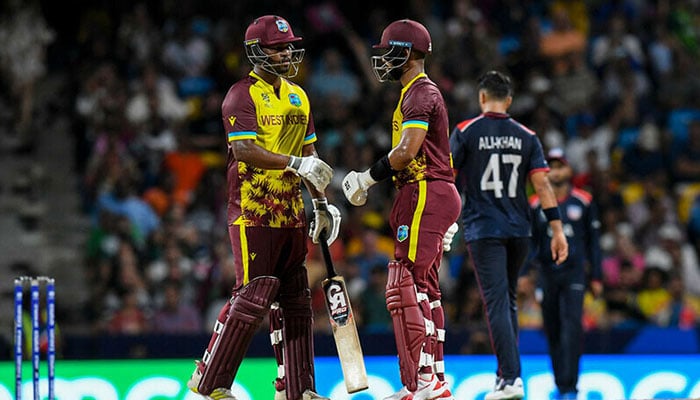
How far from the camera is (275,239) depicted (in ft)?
25.7

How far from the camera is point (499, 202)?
28.2ft

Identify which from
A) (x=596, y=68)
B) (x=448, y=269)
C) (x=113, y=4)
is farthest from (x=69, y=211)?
(x=596, y=68)

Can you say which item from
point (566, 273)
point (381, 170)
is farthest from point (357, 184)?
point (566, 273)

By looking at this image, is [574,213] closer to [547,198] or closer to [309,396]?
[547,198]

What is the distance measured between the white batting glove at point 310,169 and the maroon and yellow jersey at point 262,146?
0.21 meters

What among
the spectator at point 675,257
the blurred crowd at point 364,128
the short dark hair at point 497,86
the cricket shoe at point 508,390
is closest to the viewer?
the cricket shoe at point 508,390

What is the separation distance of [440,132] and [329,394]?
14.4 ft

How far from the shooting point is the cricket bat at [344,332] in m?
7.85

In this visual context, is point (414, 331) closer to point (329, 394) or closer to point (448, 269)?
point (329, 394)

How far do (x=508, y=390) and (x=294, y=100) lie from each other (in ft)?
8.11

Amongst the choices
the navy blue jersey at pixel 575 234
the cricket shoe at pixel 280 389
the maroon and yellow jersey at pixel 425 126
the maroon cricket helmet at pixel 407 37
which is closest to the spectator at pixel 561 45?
the navy blue jersey at pixel 575 234

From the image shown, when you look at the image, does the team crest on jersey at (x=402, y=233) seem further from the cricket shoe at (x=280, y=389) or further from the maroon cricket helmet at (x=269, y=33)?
the maroon cricket helmet at (x=269, y=33)

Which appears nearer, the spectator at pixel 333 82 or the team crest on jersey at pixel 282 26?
the team crest on jersey at pixel 282 26

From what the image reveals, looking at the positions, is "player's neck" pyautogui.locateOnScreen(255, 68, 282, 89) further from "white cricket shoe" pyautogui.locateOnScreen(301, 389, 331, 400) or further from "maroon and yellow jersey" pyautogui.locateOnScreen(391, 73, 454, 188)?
"white cricket shoe" pyautogui.locateOnScreen(301, 389, 331, 400)
